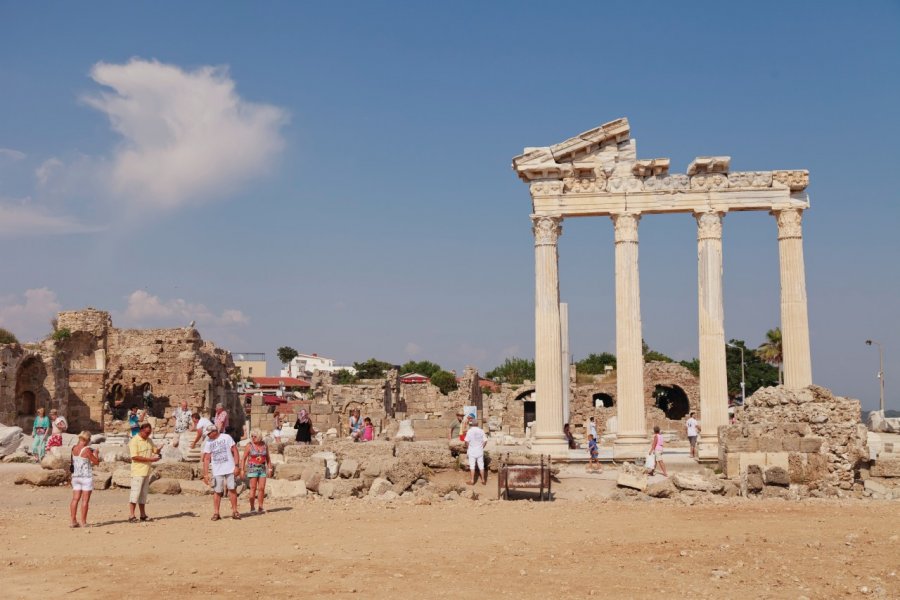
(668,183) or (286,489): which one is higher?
(668,183)

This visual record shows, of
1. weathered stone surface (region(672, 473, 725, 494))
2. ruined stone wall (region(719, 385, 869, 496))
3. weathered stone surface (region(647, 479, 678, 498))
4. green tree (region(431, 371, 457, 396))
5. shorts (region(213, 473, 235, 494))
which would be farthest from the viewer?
green tree (region(431, 371, 457, 396))

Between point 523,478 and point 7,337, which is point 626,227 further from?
point 7,337

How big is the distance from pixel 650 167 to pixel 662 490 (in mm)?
9638

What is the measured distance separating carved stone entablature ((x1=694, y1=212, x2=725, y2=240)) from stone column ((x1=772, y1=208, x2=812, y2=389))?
155 cm

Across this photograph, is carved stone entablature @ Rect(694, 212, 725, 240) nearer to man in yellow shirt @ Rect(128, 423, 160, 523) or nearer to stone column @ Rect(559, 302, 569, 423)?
stone column @ Rect(559, 302, 569, 423)

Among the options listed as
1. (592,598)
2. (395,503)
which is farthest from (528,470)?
(592,598)

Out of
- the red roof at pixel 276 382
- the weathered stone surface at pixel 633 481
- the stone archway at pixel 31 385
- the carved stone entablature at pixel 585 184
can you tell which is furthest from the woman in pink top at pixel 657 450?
the red roof at pixel 276 382

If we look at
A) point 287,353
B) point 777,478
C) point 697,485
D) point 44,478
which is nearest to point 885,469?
point 777,478

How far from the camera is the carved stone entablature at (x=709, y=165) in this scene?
23.1 m

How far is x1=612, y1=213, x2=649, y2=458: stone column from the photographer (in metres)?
23.0

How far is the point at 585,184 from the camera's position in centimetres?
2342

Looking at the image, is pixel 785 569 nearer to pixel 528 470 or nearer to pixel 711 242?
pixel 528 470

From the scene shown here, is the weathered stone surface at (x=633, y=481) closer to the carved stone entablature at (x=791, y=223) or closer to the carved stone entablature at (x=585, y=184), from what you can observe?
the carved stone entablature at (x=585, y=184)

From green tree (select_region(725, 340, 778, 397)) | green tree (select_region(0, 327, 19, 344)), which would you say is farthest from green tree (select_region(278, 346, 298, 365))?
→ green tree (select_region(0, 327, 19, 344))
